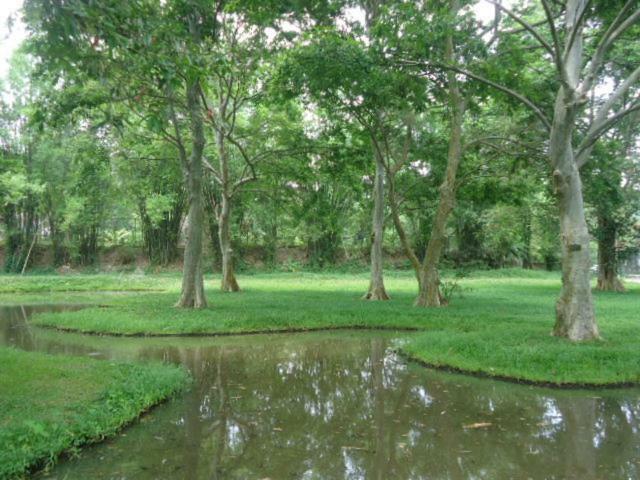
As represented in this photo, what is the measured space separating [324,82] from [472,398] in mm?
7351

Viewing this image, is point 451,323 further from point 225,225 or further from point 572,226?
point 225,225

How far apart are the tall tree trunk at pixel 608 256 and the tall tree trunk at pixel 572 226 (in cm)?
1517

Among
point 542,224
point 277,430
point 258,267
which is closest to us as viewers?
point 277,430

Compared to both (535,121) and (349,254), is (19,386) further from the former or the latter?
(349,254)

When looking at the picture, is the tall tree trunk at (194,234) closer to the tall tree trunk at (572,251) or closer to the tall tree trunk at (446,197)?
the tall tree trunk at (446,197)

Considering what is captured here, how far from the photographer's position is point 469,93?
1385 cm

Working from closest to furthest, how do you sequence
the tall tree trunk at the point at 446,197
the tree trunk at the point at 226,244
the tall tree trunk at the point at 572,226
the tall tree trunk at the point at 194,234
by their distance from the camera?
1. the tall tree trunk at the point at 572,226
2. the tall tree trunk at the point at 446,197
3. the tall tree trunk at the point at 194,234
4. the tree trunk at the point at 226,244

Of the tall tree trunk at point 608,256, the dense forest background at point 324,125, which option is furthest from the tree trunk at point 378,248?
the tall tree trunk at point 608,256

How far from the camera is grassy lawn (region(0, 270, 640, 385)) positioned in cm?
836

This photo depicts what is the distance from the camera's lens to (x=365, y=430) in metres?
5.76

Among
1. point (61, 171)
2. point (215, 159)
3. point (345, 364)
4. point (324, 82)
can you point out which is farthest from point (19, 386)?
point (61, 171)

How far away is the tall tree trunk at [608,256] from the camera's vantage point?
76.8ft

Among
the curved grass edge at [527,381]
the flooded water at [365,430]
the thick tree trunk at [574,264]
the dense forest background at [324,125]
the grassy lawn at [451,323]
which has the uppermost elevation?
the dense forest background at [324,125]

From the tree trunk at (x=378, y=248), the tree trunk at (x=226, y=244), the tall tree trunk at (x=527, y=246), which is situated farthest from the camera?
the tall tree trunk at (x=527, y=246)
